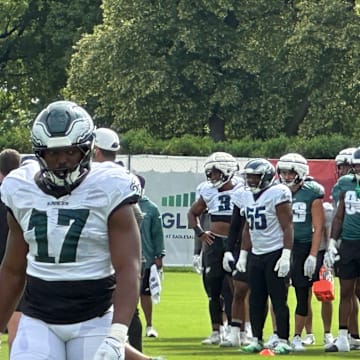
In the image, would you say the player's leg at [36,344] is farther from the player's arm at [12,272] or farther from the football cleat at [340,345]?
the football cleat at [340,345]

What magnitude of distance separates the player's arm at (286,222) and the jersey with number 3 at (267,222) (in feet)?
0.20

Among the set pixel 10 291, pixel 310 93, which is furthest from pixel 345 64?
pixel 10 291

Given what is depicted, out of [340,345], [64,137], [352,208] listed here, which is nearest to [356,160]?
[352,208]

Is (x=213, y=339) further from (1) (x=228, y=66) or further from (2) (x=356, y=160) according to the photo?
(1) (x=228, y=66)

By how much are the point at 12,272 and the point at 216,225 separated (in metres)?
8.05

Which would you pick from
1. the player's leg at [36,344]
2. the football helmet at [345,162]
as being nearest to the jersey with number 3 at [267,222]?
the football helmet at [345,162]

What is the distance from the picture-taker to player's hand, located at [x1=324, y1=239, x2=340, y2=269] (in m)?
13.2

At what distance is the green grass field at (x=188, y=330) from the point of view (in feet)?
40.0

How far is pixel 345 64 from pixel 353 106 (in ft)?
4.99

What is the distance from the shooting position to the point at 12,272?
5938mm

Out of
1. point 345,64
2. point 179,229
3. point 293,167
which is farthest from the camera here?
point 345,64

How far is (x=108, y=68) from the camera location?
40.1 metres

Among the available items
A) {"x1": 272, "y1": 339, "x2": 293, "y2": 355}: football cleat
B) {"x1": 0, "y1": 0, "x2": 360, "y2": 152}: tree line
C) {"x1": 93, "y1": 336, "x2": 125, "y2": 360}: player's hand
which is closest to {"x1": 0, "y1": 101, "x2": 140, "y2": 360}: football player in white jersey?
{"x1": 93, "y1": 336, "x2": 125, "y2": 360}: player's hand

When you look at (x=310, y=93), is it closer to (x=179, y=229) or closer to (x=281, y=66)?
(x=281, y=66)
